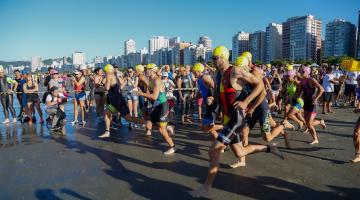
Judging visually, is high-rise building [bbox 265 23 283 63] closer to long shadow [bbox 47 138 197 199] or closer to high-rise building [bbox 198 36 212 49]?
high-rise building [bbox 198 36 212 49]

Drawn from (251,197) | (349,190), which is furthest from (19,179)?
(349,190)

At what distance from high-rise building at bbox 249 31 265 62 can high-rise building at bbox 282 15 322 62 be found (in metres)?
8.97

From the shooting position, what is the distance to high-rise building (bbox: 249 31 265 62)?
13162 centimetres

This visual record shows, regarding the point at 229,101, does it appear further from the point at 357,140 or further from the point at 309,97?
the point at 309,97

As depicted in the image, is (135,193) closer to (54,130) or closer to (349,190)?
(349,190)

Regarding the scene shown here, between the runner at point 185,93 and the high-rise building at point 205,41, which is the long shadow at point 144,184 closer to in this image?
the runner at point 185,93

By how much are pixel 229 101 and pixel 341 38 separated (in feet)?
419

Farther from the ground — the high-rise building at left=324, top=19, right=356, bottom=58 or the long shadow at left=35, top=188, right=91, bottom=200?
the high-rise building at left=324, top=19, right=356, bottom=58

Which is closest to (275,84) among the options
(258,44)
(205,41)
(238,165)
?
(238,165)

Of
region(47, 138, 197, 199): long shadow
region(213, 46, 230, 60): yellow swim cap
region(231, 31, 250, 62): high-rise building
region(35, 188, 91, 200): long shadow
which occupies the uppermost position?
region(231, 31, 250, 62): high-rise building

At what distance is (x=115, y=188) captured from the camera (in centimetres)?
423

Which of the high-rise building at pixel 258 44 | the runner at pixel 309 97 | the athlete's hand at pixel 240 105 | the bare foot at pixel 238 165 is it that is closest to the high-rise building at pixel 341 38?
the high-rise building at pixel 258 44

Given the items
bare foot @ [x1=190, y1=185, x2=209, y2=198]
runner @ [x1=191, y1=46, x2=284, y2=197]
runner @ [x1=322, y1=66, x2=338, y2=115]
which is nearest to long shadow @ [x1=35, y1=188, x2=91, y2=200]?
bare foot @ [x1=190, y1=185, x2=209, y2=198]

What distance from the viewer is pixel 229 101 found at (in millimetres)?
3971
